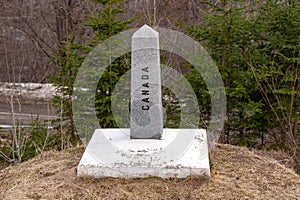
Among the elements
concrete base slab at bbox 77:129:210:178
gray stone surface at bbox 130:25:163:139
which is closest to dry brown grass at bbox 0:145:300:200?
concrete base slab at bbox 77:129:210:178

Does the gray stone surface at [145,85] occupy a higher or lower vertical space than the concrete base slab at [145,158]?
higher

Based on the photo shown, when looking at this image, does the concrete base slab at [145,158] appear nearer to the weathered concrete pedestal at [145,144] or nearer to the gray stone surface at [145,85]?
the weathered concrete pedestal at [145,144]

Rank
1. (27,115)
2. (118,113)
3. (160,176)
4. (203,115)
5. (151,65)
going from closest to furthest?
1. (160,176)
2. (151,65)
3. (118,113)
4. (203,115)
5. (27,115)

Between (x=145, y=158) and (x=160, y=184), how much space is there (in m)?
0.36

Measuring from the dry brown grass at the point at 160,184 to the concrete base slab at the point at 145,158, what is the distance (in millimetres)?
77

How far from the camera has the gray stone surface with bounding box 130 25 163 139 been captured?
448 centimetres

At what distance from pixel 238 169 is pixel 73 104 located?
124 inches

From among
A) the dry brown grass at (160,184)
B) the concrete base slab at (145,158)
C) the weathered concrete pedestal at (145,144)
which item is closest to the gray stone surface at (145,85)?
the weathered concrete pedestal at (145,144)

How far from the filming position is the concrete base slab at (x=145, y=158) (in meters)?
4.20

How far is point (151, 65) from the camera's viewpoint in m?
4.51

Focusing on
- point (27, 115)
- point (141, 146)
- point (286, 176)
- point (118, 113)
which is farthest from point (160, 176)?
point (27, 115)

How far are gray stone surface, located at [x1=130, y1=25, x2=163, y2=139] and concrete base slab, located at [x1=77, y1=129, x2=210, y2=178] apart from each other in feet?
0.46

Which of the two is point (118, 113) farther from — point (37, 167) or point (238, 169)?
point (238, 169)

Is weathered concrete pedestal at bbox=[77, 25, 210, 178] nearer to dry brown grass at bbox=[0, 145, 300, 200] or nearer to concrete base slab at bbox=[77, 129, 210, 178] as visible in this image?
concrete base slab at bbox=[77, 129, 210, 178]
